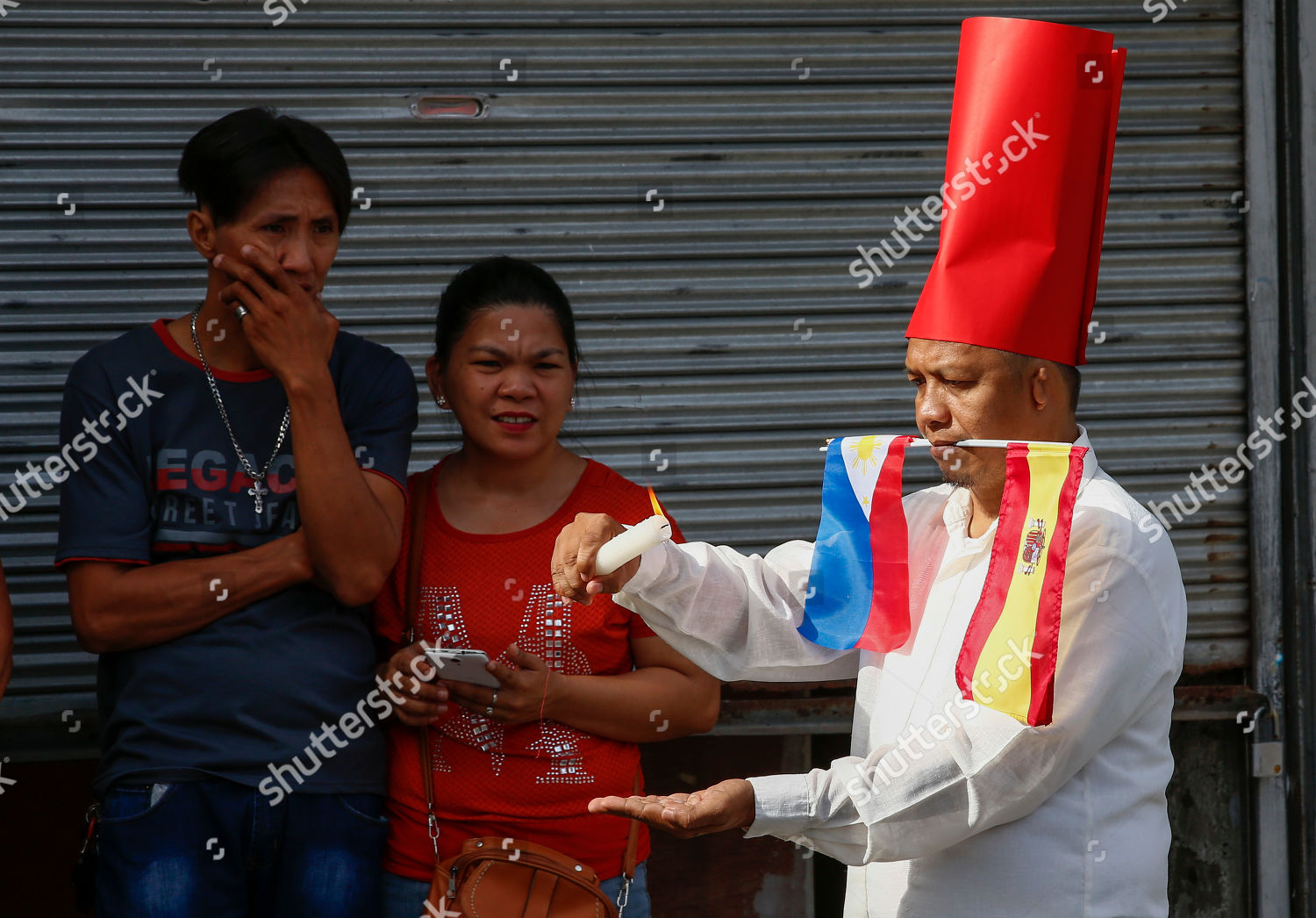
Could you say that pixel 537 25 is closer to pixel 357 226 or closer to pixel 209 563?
pixel 357 226

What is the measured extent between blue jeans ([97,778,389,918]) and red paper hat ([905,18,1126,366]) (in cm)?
146

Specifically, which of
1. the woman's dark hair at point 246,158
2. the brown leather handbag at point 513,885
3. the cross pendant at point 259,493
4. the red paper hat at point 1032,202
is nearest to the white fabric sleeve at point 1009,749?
the red paper hat at point 1032,202

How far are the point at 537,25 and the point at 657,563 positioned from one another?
7.08ft

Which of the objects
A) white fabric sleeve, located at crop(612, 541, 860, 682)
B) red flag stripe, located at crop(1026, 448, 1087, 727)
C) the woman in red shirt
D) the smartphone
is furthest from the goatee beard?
the smartphone

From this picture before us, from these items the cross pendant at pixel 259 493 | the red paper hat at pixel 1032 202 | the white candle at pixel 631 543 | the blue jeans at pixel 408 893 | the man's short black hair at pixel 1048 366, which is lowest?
the blue jeans at pixel 408 893

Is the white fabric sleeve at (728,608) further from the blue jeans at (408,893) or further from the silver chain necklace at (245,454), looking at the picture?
the silver chain necklace at (245,454)

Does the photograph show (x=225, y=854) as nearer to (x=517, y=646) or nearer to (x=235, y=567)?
(x=235, y=567)

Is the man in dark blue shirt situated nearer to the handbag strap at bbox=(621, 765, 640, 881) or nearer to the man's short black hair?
the handbag strap at bbox=(621, 765, 640, 881)

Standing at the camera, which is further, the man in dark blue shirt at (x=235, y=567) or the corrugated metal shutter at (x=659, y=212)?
the corrugated metal shutter at (x=659, y=212)

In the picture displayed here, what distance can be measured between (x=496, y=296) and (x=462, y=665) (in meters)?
0.81

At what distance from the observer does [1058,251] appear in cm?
205

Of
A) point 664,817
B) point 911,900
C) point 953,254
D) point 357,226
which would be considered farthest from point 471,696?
point 357,226

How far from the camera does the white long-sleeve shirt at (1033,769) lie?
1874 mm

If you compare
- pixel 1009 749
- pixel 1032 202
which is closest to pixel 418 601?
pixel 1009 749
